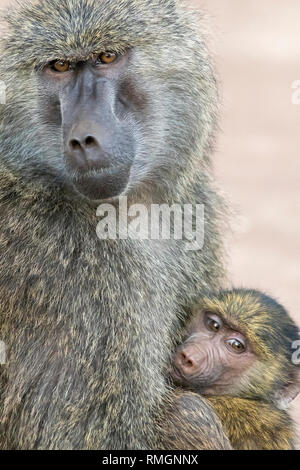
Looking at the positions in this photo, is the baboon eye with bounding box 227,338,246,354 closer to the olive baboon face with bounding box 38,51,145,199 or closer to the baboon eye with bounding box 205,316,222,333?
the baboon eye with bounding box 205,316,222,333

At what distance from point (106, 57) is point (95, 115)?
0.30 metres

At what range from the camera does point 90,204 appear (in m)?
4.08

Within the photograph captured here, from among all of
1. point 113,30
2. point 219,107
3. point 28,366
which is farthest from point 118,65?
point 28,366

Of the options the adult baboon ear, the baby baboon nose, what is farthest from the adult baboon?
the adult baboon ear

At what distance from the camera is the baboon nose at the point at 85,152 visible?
3.83 m

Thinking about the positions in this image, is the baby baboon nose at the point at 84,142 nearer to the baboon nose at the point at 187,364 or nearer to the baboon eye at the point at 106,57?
the baboon eye at the point at 106,57

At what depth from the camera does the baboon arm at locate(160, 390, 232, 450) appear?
12.9 feet

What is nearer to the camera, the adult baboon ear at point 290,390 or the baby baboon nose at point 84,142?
the baby baboon nose at point 84,142

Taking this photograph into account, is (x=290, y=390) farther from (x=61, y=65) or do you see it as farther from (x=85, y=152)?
(x=61, y=65)

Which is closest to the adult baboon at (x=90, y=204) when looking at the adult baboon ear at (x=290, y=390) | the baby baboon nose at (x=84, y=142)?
the baby baboon nose at (x=84, y=142)

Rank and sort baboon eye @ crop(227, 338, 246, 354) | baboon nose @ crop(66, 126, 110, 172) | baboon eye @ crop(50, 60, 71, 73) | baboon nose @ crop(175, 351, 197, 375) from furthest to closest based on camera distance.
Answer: baboon eye @ crop(227, 338, 246, 354) < baboon nose @ crop(175, 351, 197, 375) < baboon eye @ crop(50, 60, 71, 73) < baboon nose @ crop(66, 126, 110, 172)

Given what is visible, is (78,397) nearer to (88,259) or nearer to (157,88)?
(88,259)

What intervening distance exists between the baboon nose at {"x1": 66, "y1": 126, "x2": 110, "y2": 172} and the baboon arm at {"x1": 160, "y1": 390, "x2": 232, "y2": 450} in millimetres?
954

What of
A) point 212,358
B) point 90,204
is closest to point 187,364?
point 212,358
